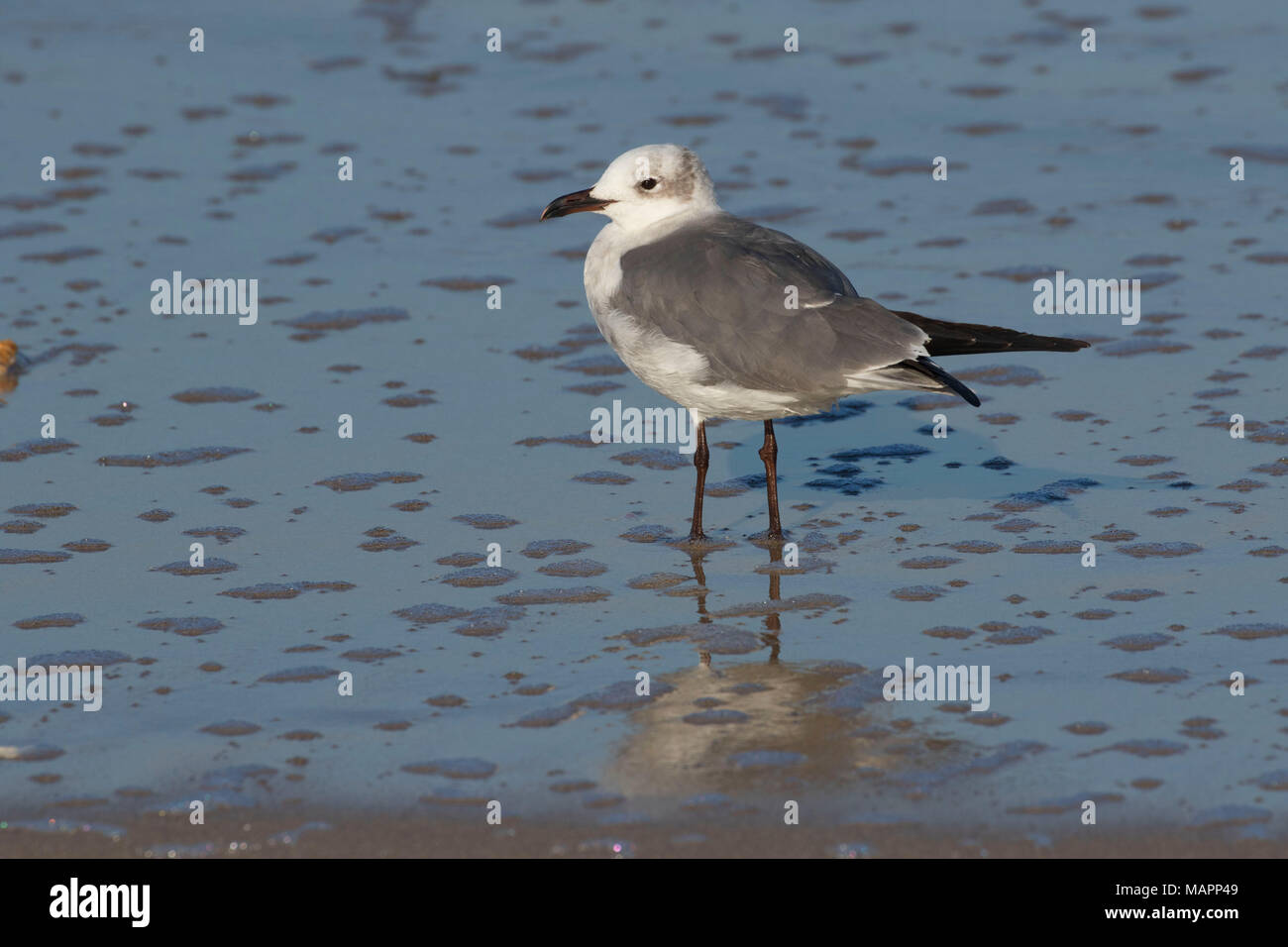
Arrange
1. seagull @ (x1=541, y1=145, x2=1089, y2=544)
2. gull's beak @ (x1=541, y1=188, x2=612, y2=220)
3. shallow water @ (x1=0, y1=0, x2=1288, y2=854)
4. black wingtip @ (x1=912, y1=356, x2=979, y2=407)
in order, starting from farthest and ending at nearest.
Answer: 1. gull's beak @ (x1=541, y1=188, x2=612, y2=220)
2. seagull @ (x1=541, y1=145, x2=1089, y2=544)
3. black wingtip @ (x1=912, y1=356, x2=979, y2=407)
4. shallow water @ (x1=0, y1=0, x2=1288, y2=854)

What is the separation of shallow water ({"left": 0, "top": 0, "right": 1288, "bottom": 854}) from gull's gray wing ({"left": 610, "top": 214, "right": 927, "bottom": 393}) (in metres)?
0.78

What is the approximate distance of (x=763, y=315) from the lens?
7.36m

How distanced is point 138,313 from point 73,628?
3758 mm

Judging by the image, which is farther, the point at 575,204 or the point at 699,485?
the point at 575,204

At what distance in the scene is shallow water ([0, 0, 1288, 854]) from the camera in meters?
5.85

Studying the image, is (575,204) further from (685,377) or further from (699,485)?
(699,485)

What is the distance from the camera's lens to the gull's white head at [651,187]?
7.97 m

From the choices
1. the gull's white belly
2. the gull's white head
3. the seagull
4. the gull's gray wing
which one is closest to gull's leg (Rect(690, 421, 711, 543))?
the seagull

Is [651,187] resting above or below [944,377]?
above

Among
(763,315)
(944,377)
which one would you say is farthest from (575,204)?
(944,377)

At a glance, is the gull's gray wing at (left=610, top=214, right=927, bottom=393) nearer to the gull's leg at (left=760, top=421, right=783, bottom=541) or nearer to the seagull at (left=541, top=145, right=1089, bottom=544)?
the seagull at (left=541, top=145, right=1089, bottom=544)

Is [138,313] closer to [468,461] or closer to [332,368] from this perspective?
[332,368]

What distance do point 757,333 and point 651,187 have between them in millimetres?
1026
